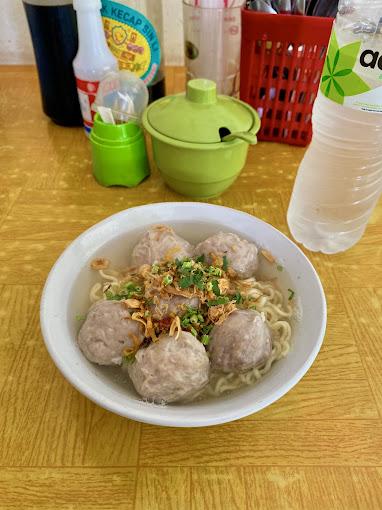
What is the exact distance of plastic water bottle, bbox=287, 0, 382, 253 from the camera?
2.16 ft

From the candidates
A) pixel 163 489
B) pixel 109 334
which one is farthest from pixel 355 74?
pixel 163 489

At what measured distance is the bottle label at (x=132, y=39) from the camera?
3.16ft

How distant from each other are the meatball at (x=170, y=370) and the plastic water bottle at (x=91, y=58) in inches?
27.1

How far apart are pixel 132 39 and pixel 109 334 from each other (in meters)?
0.77

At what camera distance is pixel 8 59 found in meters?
1.43

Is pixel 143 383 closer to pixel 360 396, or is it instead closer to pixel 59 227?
pixel 360 396

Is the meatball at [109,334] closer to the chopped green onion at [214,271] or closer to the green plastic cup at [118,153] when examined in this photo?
the chopped green onion at [214,271]

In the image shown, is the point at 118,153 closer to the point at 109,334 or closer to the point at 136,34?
the point at 136,34

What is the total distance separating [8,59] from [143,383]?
1374 millimetres

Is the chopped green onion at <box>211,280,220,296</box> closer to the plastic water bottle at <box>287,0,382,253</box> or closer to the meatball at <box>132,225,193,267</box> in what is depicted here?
the meatball at <box>132,225,193,267</box>

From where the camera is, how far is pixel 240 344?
0.56 meters

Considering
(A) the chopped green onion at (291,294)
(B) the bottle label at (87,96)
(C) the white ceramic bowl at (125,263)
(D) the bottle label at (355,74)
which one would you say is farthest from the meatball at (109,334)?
(B) the bottle label at (87,96)

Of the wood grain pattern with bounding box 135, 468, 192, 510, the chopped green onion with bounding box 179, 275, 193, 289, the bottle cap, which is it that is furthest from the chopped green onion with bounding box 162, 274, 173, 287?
the bottle cap

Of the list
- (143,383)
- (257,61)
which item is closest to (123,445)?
(143,383)
